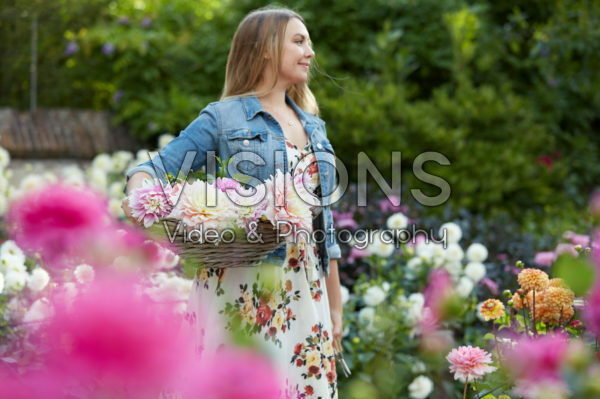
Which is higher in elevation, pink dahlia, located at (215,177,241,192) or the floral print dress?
pink dahlia, located at (215,177,241,192)

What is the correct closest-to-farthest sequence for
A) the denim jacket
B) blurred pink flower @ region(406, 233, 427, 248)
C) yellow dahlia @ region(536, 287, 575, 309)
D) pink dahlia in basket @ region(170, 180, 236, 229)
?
1. yellow dahlia @ region(536, 287, 575, 309)
2. pink dahlia in basket @ region(170, 180, 236, 229)
3. the denim jacket
4. blurred pink flower @ region(406, 233, 427, 248)

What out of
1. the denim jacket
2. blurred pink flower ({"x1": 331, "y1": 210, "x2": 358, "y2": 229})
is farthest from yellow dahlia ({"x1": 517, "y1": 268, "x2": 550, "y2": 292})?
blurred pink flower ({"x1": 331, "y1": 210, "x2": 358, "y2": 229})

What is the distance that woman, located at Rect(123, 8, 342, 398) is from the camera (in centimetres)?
181

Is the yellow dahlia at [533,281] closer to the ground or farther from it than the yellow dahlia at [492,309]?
farther from it

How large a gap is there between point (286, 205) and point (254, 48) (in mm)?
785

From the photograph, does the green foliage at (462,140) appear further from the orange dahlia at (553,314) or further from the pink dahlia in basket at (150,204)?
the orange dahlia at (553,314)

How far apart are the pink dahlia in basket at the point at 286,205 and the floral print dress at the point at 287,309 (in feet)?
0.96

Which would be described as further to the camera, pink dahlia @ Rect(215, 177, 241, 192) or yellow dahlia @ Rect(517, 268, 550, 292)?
pink dahlia @ Rect(215, 177, 241, 192)

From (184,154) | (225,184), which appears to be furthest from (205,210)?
(184,154)

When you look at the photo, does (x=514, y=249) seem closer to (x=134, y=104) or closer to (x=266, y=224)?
(x=266, y=224)

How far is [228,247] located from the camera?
1.50 m

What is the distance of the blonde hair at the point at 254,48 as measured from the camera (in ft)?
6.63

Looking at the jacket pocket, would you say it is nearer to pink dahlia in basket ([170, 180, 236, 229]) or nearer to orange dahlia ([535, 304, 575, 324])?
pink dahlia in basket ([170, 180, 236, 229])

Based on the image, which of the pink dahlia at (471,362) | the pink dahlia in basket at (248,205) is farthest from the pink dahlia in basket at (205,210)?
the pink dahlia at (471,362)
